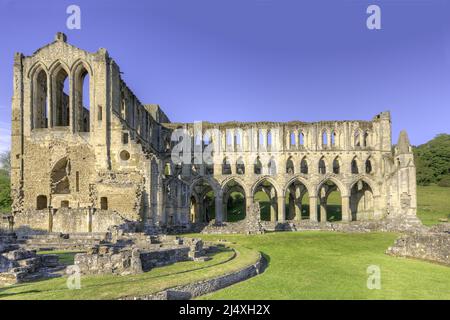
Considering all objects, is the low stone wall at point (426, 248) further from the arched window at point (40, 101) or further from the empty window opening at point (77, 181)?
the arched window at point (40, 101)

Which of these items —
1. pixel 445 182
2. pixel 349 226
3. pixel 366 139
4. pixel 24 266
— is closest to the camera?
pixel 24 266

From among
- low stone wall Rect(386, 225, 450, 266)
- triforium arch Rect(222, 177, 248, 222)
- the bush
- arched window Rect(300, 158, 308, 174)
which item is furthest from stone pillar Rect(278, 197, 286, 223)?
the bush

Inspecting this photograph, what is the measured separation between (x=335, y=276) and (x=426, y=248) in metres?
7.27

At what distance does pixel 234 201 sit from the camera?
5766 cm

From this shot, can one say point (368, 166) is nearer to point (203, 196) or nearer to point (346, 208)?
point (346, 208)

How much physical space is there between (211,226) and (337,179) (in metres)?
17.2

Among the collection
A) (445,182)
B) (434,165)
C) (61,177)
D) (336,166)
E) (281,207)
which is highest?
(434,165)

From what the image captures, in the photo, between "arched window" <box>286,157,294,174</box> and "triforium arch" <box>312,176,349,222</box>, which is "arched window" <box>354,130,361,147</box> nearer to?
"triforium arch" <box>312,176,349,222</box>

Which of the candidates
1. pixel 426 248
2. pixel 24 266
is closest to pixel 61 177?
pixel 24 266

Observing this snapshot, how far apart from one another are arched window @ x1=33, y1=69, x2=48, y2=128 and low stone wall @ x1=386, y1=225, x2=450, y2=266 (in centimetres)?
2975

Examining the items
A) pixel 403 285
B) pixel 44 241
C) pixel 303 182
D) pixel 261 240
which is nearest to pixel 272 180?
pixel 303 182

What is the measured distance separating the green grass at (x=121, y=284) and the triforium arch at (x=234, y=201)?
96.1 ft

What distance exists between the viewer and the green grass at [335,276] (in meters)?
10.9
